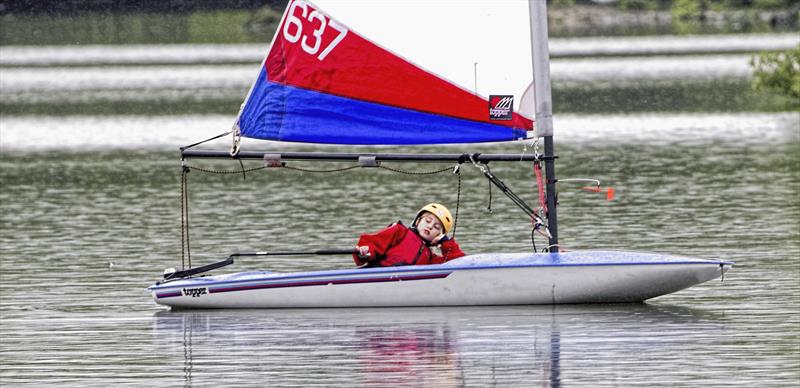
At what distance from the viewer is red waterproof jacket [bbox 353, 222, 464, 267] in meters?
21.9

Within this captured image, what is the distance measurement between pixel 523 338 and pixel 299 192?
20.4 metres

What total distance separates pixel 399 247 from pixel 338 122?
2.21 metres

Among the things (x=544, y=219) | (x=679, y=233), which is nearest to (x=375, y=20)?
(x=544, y=219)

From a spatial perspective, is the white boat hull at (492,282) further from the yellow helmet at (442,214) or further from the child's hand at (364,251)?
the yellow helmet at (442,214)

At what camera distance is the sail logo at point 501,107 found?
22.5 m

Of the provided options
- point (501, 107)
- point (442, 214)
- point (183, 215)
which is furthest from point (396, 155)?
point (183, 215)

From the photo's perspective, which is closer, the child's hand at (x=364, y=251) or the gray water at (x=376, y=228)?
the gray water at (x=376, y=228)

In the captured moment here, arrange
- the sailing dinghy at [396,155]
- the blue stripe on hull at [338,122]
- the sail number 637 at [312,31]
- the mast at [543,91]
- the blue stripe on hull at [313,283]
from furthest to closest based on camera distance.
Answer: the sail number 637 at [312,31]
the blue stripe on hull at [338,122]
the mast at [543,91]
the blue stripe on hull at [313,283]
the sailing dinghy at [396,155]

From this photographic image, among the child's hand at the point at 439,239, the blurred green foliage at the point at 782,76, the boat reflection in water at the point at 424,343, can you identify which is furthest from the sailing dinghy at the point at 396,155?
the blurred green foliage at the point at 782,76

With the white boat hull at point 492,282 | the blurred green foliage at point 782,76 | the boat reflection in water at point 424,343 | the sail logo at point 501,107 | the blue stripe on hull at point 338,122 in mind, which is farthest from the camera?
the blurred green foliage at point 782,76

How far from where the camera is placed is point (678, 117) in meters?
64.0

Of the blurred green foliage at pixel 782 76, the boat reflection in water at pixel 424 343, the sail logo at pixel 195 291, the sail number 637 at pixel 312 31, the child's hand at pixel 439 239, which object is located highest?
the blurred green foliage at pixel 782 76

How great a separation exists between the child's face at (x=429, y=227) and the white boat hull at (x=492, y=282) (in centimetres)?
50

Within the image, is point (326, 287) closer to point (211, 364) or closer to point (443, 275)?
point (443, 275)
